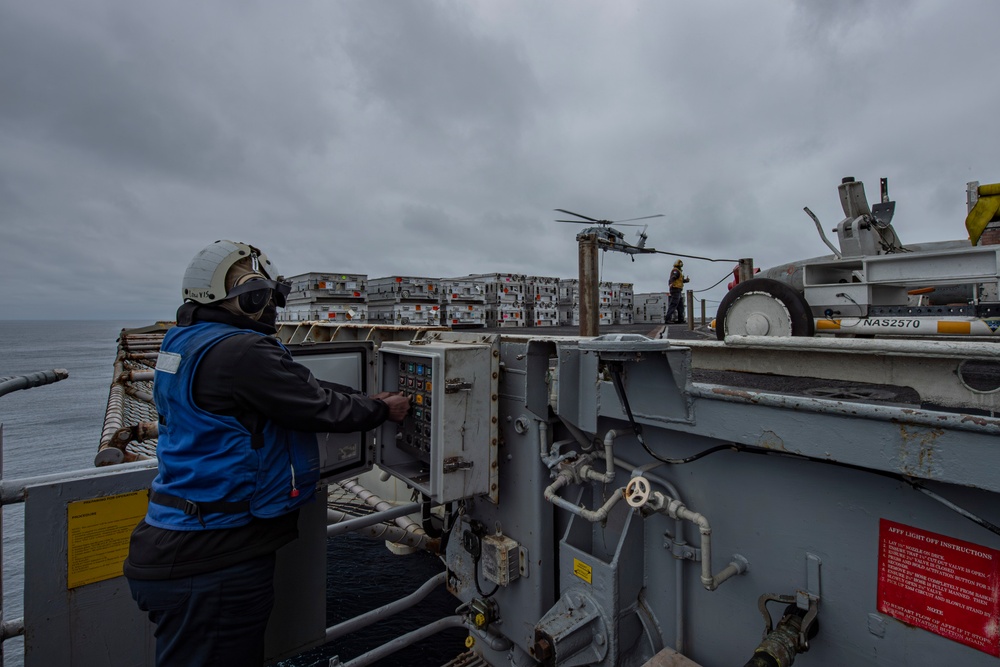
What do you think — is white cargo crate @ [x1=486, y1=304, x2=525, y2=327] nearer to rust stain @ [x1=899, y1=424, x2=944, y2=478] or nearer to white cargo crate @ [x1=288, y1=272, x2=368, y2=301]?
white cargo crate @ [x1=288, y1=272, x2=368, y2=301]

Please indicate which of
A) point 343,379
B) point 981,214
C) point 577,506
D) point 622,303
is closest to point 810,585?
point 577,506

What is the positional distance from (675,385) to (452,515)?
2.05 metres

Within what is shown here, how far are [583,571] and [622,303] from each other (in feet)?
73.6

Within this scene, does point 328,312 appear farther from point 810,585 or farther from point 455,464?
point 810,585

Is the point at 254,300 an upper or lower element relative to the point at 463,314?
lower

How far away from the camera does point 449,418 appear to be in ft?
8.42

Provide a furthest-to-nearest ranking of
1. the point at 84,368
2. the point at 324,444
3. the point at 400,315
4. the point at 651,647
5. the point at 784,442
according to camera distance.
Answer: the point at 84,368
the point at 400,315
the point at 324,444
the point at 651,647
the point at 784,442

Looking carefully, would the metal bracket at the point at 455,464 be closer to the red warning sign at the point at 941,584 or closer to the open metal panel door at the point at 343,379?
the open metal panel door at the point at 343,379

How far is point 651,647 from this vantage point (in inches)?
98.6

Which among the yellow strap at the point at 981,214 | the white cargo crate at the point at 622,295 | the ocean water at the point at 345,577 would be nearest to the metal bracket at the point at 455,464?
the ocean water at the point at 345,577

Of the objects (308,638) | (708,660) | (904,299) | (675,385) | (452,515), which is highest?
(904,299)

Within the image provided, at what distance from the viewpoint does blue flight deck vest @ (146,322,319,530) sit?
1.97 m

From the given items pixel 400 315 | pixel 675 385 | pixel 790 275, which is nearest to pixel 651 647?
pixel 675 385

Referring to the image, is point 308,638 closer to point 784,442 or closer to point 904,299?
point 784,442
